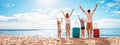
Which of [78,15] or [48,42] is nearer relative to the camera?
[48,42]

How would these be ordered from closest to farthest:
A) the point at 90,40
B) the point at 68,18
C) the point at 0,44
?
the point at 0,44 < the point at 90,40 < the point at 68,18

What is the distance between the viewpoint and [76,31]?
76.5 ft

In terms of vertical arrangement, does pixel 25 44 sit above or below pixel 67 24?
below

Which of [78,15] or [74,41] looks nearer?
[74,41]

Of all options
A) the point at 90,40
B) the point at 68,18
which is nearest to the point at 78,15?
the point at 68,18

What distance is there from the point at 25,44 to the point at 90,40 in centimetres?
459

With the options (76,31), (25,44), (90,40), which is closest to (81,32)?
(76,31)

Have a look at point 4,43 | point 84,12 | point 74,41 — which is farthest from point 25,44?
point 84,12

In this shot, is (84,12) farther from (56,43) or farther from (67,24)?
(56,43)

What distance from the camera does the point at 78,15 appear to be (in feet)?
73.9

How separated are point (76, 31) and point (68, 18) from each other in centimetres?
170

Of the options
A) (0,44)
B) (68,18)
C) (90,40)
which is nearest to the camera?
(0,44)

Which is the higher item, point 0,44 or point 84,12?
point 84,12

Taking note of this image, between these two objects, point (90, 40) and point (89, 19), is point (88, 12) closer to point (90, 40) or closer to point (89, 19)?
point (89, 19)
